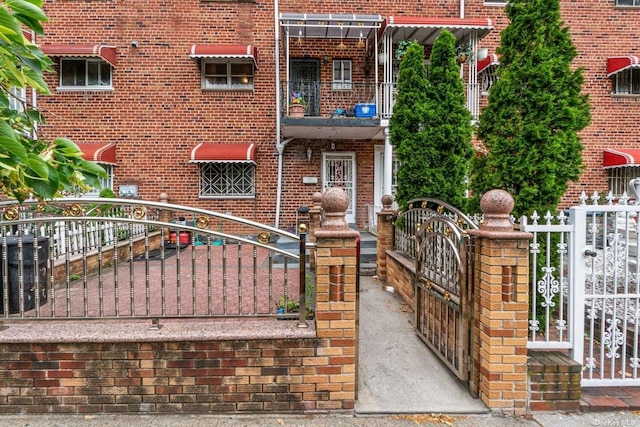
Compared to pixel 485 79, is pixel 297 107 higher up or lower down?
lower down

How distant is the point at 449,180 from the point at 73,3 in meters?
11.1

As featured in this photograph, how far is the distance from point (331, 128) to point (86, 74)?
7060 millimetres

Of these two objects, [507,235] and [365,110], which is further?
[365,110]

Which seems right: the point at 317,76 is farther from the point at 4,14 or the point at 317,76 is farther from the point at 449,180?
the point at 4,14

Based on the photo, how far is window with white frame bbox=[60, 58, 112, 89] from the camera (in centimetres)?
935

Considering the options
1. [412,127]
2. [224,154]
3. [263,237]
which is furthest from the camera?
[224,154]

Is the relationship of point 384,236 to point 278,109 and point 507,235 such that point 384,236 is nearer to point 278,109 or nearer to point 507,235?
point 507,235

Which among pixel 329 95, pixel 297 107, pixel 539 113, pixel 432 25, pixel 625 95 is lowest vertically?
pixel 539 113

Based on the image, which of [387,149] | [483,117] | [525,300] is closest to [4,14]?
[525,300]

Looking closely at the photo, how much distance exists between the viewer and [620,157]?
946 centimetres

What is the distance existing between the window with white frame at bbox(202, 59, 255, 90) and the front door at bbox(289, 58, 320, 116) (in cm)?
123

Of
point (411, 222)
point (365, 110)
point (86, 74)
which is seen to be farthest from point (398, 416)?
point (86, 74)

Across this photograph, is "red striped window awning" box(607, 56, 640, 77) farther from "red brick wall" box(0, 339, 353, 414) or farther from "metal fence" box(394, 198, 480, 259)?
"red brick wall" box(0, 339, 353, 414)

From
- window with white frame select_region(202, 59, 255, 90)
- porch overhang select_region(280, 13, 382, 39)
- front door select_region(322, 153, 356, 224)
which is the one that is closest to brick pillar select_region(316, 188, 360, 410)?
front door select_region(322, 153, 356, 224)
